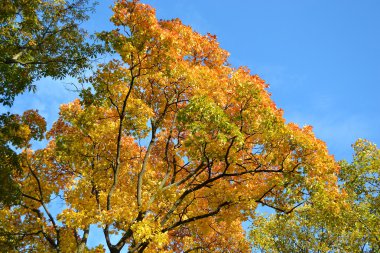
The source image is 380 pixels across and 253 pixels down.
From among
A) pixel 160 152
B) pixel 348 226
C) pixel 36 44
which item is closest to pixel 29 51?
pixel 36 44

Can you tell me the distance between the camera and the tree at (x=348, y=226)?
22.0 meters

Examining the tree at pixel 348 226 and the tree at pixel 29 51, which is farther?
the tree at pixel 348 226

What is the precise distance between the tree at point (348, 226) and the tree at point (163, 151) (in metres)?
4.62

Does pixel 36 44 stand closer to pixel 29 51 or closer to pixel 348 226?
pixel 29 51

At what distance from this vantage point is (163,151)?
1902 cm

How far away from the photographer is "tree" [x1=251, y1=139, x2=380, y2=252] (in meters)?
22.0

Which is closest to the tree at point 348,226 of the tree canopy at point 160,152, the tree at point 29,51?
the tree canopy at point 160,152

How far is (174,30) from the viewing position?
53.8 ft

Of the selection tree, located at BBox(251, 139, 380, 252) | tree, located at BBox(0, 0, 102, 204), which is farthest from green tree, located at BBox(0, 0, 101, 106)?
tree, located at BBox(251, 139, 380, 252)

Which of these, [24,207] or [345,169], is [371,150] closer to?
[345,169]

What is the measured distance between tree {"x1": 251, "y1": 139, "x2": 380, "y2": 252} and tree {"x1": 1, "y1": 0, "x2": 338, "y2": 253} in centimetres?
462

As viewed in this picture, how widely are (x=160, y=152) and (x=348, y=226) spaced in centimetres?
1282

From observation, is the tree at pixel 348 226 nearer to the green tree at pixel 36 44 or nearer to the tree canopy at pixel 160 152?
the tree canopy at pixel 160 152

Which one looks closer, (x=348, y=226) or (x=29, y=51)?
(x=29, y=51)
